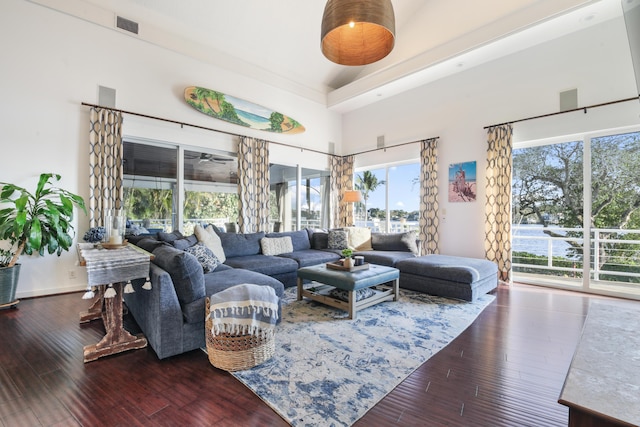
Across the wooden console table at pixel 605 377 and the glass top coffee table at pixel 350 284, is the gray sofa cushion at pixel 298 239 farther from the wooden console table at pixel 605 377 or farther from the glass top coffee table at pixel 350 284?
the wooden console table at pixel 605 377

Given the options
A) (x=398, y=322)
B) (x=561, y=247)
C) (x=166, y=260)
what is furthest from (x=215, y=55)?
(x=561, y=247)

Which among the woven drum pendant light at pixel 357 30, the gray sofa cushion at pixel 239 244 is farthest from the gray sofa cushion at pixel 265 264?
the woven drum pendant light at pixel 357 30

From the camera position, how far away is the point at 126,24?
4402mm

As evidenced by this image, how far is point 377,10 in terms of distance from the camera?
2.08m

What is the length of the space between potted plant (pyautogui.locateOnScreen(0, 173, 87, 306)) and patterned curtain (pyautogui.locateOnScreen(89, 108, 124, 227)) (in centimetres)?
29

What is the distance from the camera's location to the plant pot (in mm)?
3281

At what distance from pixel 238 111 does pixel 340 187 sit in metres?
3.29

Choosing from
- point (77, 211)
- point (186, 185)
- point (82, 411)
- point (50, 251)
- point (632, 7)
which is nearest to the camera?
point (632, 7)

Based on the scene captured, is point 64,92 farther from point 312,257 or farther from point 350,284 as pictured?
point 350,284

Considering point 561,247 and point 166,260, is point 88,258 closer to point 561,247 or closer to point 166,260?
point 166,260

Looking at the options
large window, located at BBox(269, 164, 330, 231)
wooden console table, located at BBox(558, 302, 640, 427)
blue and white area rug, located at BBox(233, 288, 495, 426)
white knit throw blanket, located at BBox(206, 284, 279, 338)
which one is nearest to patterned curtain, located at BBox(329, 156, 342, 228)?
large window, located at BBox(269, 164, 330, 231)

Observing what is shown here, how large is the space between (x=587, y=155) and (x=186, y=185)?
6.60 m

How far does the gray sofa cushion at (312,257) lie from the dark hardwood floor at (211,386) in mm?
2321

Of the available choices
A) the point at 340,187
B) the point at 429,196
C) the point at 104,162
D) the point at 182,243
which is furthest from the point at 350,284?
the point at 340,187
